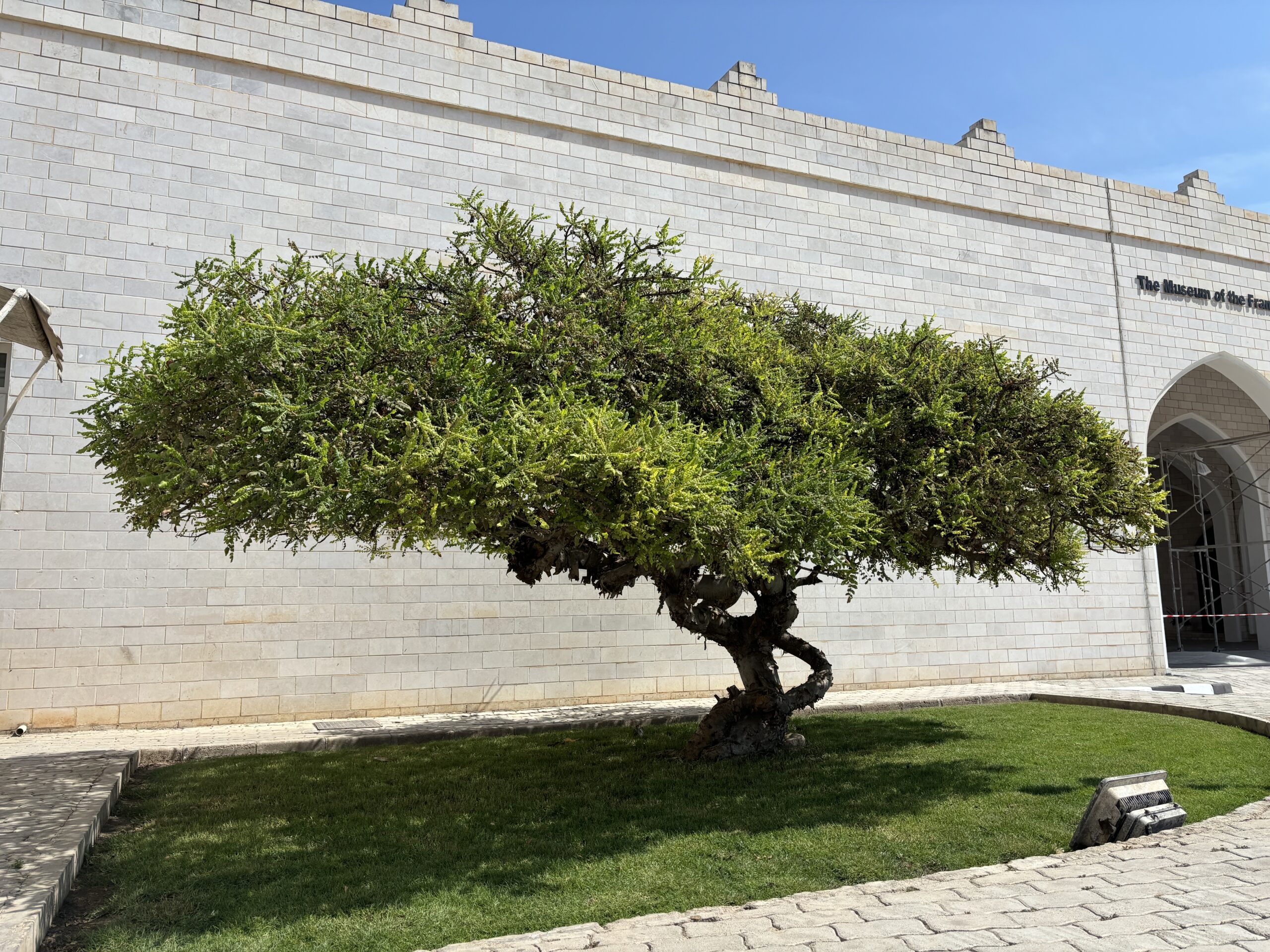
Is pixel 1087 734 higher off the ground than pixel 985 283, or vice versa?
pixel 985 283

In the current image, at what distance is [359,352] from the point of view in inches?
203

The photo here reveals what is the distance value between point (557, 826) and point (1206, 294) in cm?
1566

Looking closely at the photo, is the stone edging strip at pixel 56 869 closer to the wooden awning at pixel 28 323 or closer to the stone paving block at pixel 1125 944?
the wooden awning at pixel 28 323

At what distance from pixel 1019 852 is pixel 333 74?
34.5 ft

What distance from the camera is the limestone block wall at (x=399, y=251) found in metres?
9.58

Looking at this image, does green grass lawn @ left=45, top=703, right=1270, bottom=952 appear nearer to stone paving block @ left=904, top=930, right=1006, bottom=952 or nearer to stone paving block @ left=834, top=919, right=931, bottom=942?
stone paving block @ left=834, top=919, right=931, bottom=942

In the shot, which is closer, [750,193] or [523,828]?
[523,828]

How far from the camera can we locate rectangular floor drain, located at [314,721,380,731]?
946cm

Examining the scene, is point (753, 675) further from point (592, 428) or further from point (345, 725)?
point (345, 725)

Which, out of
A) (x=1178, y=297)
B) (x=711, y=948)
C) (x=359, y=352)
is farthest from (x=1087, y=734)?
(x=1178, y=297)

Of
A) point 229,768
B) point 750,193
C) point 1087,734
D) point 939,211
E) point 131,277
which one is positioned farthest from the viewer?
point 939,211

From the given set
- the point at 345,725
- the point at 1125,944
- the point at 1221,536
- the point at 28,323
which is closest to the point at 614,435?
the point at 1125,944

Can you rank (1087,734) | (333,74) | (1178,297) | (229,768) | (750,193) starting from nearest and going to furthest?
(229,768) → (1087,734) → (333,74) → (750,193) → (1178,297)

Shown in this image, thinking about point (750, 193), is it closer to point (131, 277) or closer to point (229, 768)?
point (131, 277)
